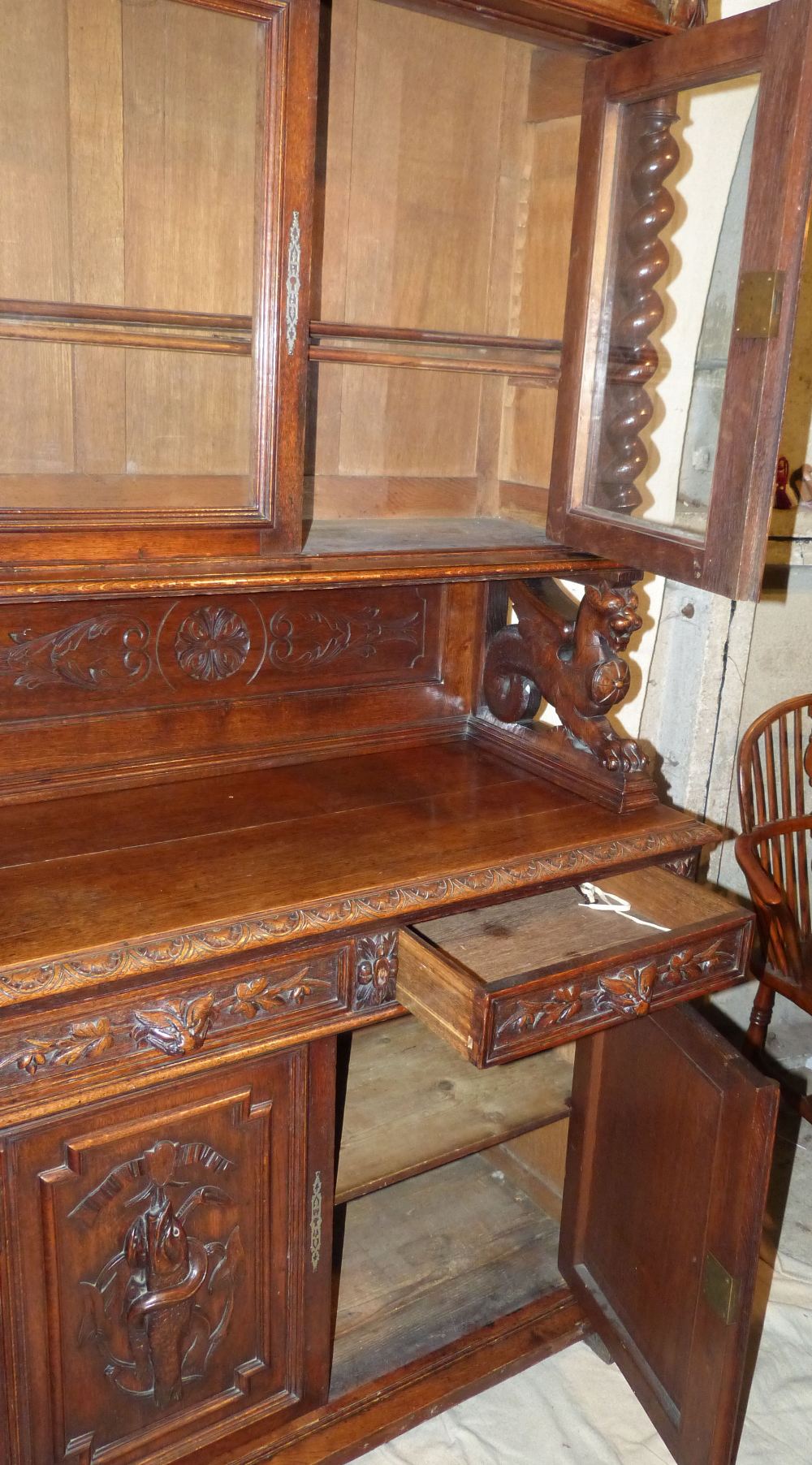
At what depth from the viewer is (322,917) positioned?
4.58 ft

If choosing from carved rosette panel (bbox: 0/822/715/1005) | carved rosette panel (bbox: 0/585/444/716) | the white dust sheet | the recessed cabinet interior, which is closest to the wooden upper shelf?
carved rosette panel (bbox: 0/822/715/1005)

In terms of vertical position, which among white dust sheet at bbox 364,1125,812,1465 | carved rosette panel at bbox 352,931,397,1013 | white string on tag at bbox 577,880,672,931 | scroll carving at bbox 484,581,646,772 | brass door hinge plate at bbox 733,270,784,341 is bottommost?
white dust sheet at bbox 364,1125,812,1465

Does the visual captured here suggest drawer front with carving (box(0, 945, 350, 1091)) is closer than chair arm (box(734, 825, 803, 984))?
Yes

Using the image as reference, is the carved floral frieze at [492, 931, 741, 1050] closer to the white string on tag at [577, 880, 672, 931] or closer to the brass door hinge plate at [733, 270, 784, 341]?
the white string on tag at [577, 880, 672, 931]

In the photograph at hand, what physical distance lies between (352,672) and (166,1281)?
3.11 ft

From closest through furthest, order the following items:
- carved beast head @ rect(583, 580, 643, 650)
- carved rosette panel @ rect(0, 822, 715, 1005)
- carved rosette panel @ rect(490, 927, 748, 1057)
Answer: carved rosette panel @ rect(0, 822, 715, 1005) → carved rosette panel @ rect(490, 927, 748, 1057) → carved beast head @ rect(583, 580, 643, 650)

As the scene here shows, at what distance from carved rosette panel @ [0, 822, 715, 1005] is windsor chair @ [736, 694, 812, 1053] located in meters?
0.43

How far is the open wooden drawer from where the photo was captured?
1.35 meters

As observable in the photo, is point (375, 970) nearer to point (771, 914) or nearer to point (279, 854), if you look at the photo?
point (279, 854)

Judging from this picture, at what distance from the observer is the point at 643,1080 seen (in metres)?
1.74

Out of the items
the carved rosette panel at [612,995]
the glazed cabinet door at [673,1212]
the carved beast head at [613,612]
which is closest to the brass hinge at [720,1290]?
the glazed cabinet door at [673,1212]

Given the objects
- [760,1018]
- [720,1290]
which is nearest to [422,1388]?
[720,1290]

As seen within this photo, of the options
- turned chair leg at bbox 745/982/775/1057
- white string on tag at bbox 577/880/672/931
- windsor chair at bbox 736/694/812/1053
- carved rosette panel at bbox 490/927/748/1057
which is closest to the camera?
carved rosette panel at bbox 490/927/748/1057

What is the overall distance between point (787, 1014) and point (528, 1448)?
4.78ft
